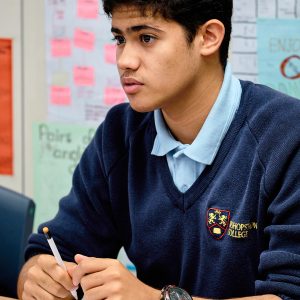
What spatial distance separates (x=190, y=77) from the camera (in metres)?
1.41

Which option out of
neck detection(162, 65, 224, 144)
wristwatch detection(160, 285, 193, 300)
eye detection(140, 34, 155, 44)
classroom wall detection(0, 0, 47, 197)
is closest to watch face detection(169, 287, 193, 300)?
wristwatch detection(160, 285, 193, 300)

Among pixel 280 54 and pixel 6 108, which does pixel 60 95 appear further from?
pixel 280 54

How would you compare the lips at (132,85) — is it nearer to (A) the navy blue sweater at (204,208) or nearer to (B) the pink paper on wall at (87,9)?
(A) the navy blue sweater at (204,208)

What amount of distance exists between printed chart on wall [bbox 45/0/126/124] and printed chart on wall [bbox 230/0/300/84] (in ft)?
1.74

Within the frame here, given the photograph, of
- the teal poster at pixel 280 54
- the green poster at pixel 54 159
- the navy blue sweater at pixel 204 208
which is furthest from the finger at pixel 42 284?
the green poster at pixel 54 159

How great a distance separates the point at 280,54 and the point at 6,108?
1.28 metres

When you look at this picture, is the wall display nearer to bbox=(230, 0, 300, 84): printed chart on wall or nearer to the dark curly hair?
bbox=(230, 0, 300, 84): printed chart on wall

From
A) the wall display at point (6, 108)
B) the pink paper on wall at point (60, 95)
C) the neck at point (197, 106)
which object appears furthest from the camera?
the wall display at point (6, 108)

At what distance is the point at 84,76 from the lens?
266cm

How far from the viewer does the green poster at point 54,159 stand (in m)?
2.72

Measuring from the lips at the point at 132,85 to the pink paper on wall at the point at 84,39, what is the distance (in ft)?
4.21

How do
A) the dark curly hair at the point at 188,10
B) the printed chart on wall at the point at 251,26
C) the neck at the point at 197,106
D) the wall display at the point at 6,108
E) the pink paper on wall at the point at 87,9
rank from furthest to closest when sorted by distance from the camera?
the wall display at the point at 6,108
the pink paper on wall at the point at 87,9
the printed chart on wall at the point at 251,26
the neck at the point at 197,106
the dark curly hair at the point at 188,10

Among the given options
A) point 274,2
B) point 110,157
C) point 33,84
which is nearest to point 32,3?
point 33,84

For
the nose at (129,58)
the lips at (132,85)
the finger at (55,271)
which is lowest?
the finger at (55,271)
